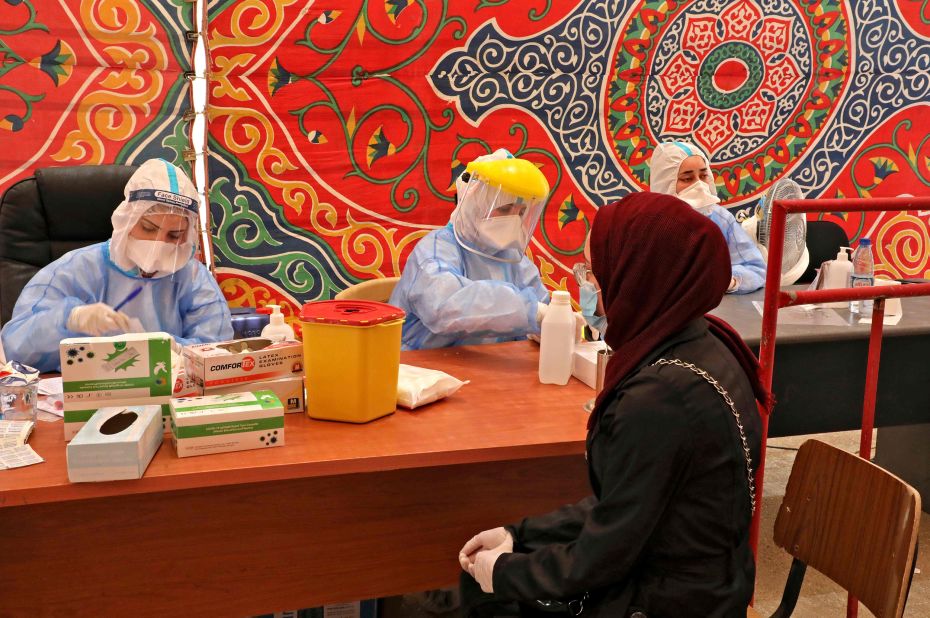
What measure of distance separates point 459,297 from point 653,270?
1.19 m

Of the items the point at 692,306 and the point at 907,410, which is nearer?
the point at 692,306

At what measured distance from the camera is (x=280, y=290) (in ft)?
11.4

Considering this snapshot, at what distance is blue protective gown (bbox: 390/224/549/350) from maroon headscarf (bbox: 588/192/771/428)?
1061 millimetres

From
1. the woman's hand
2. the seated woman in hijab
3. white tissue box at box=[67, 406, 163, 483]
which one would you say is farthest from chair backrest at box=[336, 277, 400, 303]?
the seated woman in hijab

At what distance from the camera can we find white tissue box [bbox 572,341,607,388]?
1.95 m

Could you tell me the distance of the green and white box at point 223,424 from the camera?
1.47m

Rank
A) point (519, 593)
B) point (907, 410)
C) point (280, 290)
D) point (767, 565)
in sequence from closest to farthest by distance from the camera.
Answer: point (519, 593)
point (907, 410)
point (767, 565)
point (280, 290)

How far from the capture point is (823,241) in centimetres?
382

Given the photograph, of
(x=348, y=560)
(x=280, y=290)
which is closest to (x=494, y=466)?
(x=348, y=560)

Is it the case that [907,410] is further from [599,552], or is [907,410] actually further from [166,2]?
[166,2]

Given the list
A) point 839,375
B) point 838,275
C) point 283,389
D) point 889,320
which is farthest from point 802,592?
point 283,389

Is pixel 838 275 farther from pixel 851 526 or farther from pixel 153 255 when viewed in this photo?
pixel 153 255

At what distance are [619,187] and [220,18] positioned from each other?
2.00 metres

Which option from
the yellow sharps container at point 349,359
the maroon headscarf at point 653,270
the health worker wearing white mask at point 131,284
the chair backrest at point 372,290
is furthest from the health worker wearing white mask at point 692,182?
the maroon headscarf at point 653,270
